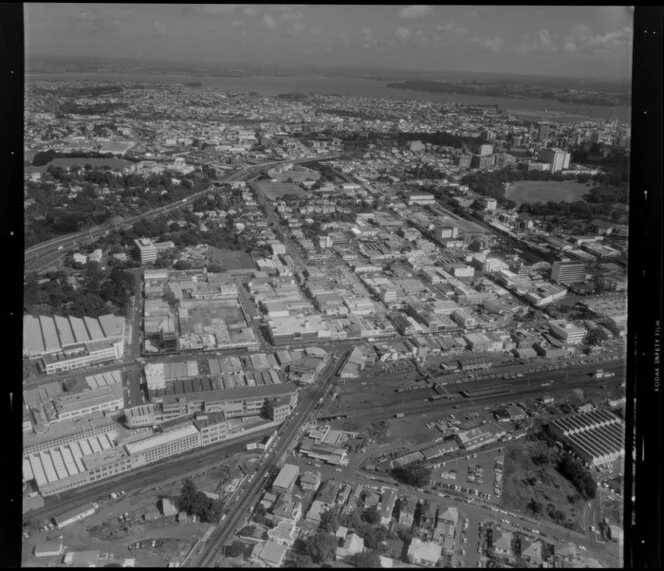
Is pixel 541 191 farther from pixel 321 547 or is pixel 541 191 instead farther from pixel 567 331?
pixel 321 547

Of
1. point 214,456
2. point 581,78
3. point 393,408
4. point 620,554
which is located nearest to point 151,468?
point 214,456

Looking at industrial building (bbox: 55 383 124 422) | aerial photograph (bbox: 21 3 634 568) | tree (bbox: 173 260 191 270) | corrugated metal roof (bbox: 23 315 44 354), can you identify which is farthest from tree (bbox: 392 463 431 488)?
tree (bbox: 173 260 191 270)

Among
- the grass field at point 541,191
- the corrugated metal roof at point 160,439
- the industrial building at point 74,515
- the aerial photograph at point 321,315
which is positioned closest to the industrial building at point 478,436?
the aerial photograph at point 321,315

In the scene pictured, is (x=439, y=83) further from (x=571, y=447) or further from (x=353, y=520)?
(x=353, y=520)

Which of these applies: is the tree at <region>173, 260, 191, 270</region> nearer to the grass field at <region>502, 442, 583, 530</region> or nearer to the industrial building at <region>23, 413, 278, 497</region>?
the industrial building at <region>23, 413, 278, 497</region>

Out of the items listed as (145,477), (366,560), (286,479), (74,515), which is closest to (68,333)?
(145,477)

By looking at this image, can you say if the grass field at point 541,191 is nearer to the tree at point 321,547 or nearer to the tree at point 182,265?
the tree at point 182,265

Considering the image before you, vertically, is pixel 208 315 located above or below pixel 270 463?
above
